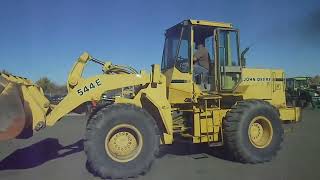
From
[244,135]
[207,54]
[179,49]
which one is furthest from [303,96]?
[244,135]

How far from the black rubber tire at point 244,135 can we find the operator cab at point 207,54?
892 millimetres

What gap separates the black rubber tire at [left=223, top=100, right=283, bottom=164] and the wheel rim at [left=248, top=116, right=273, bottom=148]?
11 cm

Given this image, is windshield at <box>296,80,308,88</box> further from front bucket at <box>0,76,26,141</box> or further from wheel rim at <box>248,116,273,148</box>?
front bucket at <box>0,76,26,141</box>

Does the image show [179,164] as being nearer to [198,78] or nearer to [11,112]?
[198,78]

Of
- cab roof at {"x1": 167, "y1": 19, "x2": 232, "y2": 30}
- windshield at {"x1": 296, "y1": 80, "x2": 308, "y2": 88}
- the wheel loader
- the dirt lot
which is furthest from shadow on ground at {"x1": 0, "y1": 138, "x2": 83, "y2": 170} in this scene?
windshield at {"x1": 296, "y1": 80, "x2": 308, "y2": 88}

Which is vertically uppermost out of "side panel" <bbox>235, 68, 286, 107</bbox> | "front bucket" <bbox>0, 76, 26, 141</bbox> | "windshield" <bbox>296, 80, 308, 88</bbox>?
"windshield" <bbox>296, 80, 308, 88</bbox>

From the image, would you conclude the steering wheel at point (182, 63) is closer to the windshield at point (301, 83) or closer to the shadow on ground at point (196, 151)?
the shadow on ground at point (196, 151)

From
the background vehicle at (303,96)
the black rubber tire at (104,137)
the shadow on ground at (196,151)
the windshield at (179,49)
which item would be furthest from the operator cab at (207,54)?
the background vehicle at (303,96)

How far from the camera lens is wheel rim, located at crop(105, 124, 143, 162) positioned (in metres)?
8.36

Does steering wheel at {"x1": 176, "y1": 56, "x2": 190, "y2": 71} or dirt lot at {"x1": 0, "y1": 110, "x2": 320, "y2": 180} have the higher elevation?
steering wheel at {"x1": 176, "y1": 56, "x2": 190, "y2": 71}

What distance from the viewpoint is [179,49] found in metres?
10.3

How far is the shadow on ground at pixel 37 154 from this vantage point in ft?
32.3

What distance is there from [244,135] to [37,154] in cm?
568

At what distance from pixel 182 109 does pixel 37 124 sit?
3.48m
